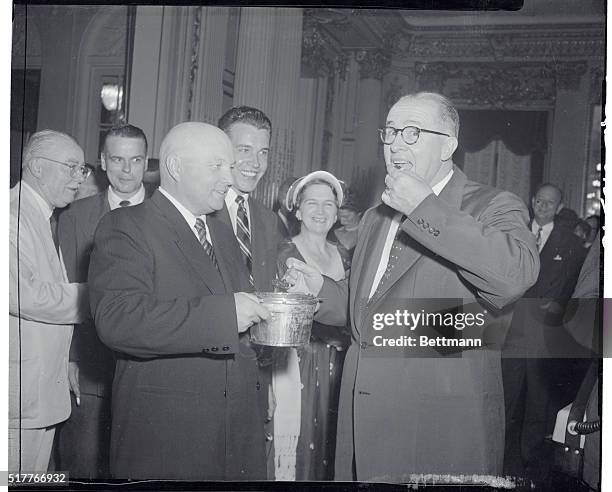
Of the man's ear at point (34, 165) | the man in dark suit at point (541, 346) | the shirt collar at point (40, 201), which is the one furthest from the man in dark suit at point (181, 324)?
the man in dark suit at point (541, 346)

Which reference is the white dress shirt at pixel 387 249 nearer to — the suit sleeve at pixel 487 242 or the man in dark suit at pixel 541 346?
the suit sleeve at pixel 487 242

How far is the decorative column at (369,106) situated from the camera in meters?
3.21

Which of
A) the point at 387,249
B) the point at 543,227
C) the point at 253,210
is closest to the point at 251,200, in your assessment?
→ the point at 253,210

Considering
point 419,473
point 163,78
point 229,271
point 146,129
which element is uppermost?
point 163,78

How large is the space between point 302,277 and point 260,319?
0.85ft

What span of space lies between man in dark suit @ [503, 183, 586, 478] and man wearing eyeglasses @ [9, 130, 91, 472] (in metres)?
1.72

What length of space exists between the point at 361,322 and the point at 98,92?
1.38 m

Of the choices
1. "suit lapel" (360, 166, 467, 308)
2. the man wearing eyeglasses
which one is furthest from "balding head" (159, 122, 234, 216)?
"suit lapel" (360, 166, 467, 308)

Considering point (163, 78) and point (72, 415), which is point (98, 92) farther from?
point (72, 415)

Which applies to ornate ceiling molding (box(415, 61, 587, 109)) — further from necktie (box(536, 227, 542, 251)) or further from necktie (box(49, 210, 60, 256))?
necktie (box(49, 210, 60, 256))

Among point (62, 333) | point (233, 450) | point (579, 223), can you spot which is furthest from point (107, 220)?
point (579, 223)

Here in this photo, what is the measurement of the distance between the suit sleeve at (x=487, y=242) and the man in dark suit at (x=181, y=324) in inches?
28.6

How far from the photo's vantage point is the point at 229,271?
127 inches

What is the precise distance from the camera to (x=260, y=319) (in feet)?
10.3
